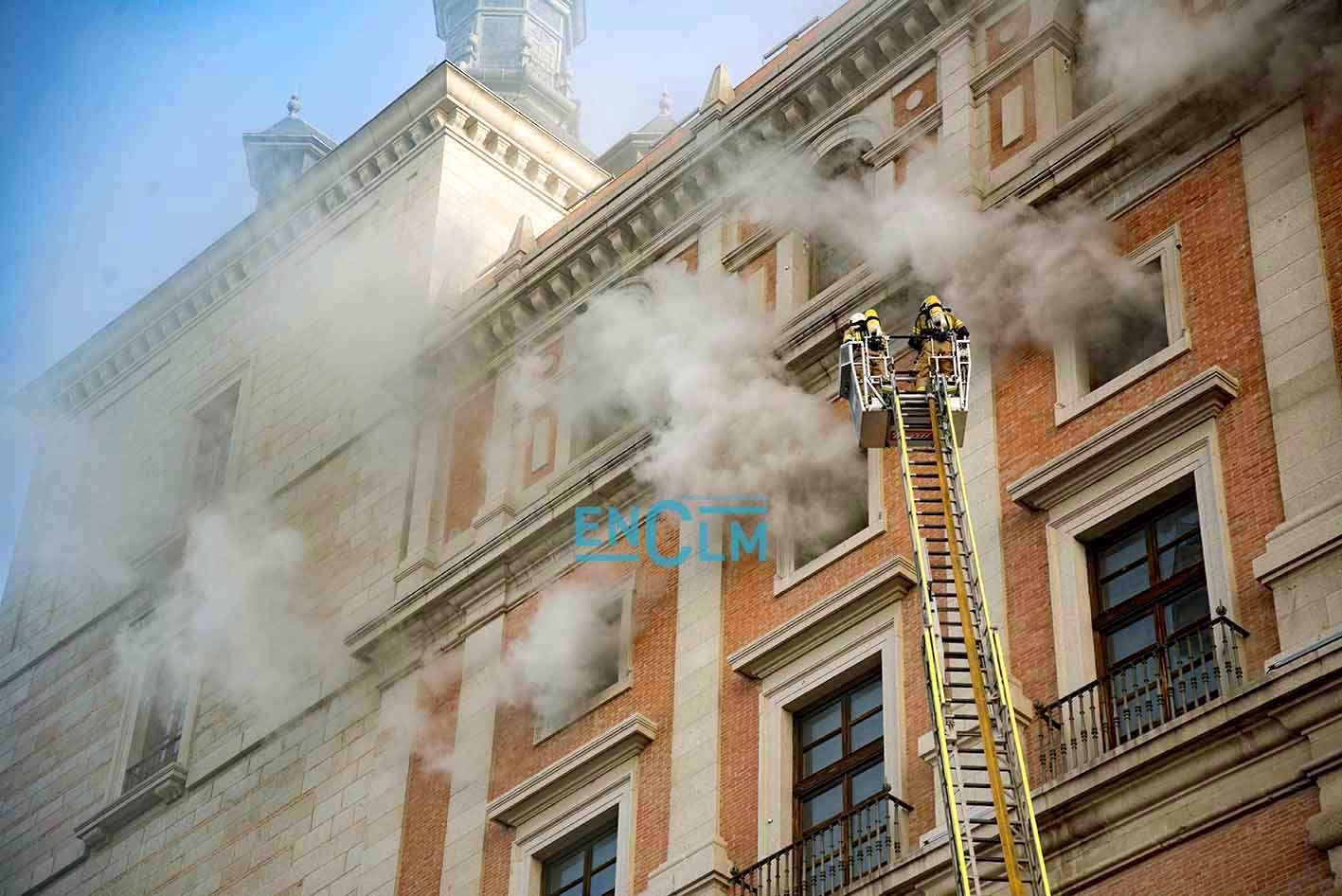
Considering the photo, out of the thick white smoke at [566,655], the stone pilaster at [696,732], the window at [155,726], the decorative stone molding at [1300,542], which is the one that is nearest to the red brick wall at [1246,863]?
the decorative stone molding at [1300,542]

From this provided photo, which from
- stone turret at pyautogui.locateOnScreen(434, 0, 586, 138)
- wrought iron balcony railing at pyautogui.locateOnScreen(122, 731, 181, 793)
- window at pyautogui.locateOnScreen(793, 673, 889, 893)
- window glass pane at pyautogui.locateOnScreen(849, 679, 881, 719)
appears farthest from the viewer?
stone turret at pyautogui.locateOnScreen(434, 0, 586, 138)

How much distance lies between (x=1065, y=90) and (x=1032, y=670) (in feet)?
24.7

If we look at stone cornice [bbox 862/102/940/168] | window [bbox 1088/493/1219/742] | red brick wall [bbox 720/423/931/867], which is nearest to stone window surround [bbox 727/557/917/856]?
red brick wall [bbox 720/423/931/867]

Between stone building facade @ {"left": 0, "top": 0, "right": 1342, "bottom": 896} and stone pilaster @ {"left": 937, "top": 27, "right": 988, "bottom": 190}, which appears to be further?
stone pilaster @ {"left": 937, "top": 27, "right": 988, "bottom": 190}

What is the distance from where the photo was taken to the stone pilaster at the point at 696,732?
950 inches

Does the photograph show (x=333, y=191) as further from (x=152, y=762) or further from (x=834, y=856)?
(x=834, y=856)

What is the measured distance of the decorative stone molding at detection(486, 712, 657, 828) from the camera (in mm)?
25906

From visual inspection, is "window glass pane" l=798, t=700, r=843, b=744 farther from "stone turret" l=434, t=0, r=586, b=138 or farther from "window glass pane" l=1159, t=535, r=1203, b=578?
"stone turret" l=434, t=0, r=586, b=138

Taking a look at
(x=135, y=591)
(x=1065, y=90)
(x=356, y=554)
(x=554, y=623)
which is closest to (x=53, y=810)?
(x=135, y=591)

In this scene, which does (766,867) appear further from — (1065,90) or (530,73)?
(530,73)

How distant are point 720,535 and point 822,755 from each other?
348cm

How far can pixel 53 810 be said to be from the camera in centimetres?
3547

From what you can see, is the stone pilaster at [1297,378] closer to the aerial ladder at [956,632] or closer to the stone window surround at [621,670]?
the aerial ladder at [956,632]

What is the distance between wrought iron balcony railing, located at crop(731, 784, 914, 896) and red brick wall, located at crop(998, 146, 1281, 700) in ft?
6.12
